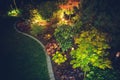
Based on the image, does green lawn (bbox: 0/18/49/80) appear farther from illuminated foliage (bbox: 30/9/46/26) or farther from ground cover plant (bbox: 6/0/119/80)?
illuminated foliage (bbox: 30/9/46/26)

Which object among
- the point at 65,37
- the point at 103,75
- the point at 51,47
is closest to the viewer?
the point at 103,75

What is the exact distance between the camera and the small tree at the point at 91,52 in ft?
33.3

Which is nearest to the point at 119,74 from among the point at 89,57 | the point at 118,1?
the point at 89,57

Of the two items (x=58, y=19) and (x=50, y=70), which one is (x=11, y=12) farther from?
(x=50, y=70)

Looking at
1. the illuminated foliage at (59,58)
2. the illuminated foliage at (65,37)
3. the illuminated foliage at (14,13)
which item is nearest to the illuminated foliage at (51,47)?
the illuminated foliage at (65,37)

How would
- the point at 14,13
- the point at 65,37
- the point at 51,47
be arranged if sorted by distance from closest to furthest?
the point at 65,37, the point at 51,47, the point at 14,13

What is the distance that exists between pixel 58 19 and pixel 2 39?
19.0ft

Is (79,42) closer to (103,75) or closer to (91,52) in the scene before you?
(91,52)

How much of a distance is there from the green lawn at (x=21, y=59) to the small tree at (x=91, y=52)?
106 inches

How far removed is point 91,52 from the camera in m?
10.5

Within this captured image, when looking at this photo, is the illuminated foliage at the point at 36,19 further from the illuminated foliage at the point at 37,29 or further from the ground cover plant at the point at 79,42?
the illuminated foliage at the point at 37,29

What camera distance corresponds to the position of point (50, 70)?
503 inches

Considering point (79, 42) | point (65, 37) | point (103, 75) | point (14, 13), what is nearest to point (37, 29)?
point (65, 37)

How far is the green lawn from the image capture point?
12726 mm
